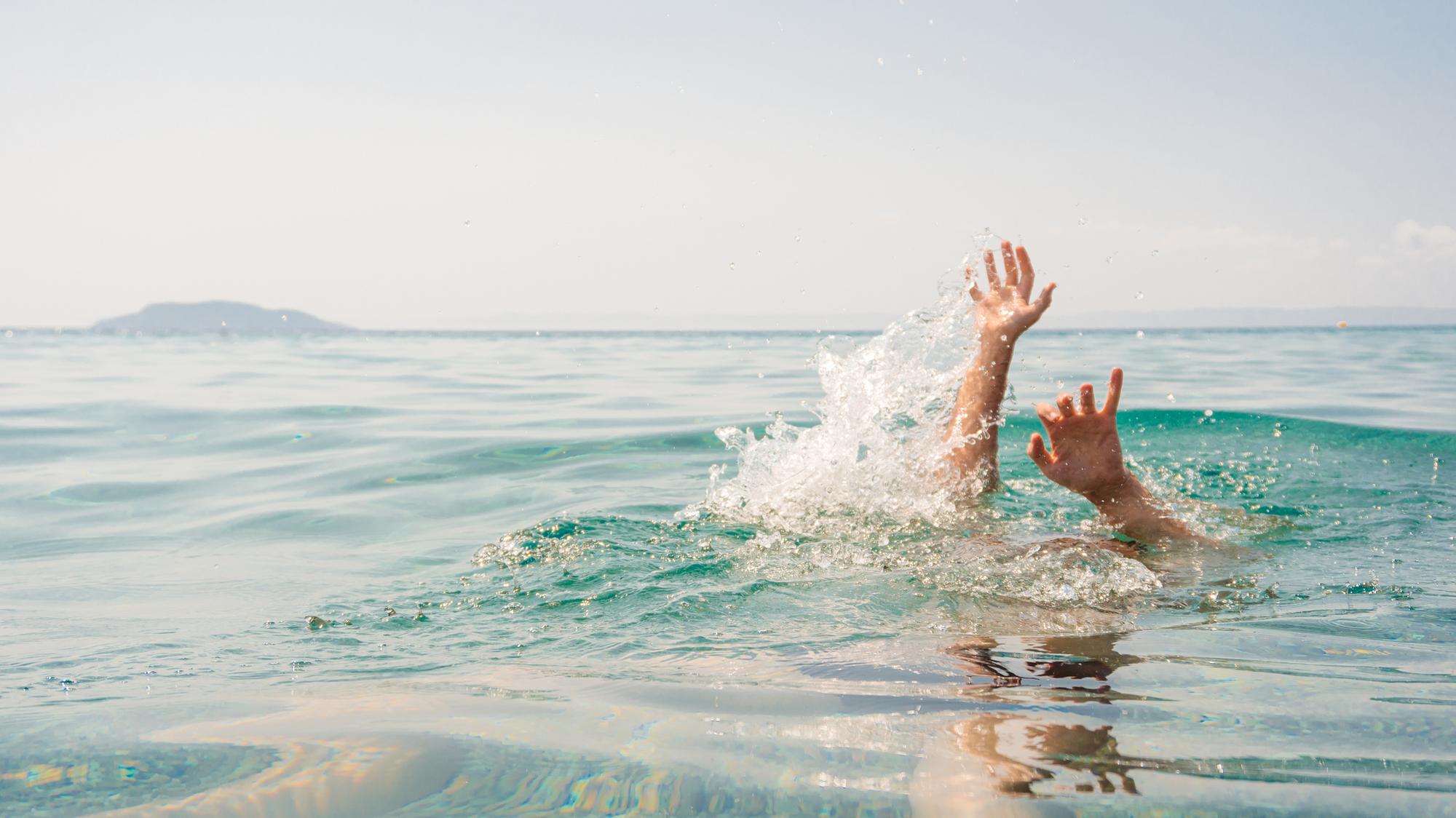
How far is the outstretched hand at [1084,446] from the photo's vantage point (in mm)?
4027

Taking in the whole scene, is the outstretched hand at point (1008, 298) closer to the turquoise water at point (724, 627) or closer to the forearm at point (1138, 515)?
the turquoise water at point (724, 627)

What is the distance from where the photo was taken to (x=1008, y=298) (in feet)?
17.5

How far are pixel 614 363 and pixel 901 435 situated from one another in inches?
502

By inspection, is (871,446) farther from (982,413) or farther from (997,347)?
(997,347)

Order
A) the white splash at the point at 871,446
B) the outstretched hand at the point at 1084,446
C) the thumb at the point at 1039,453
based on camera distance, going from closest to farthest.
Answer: the thumb at the point at 1039,453
the outstretched hand at the point at 1084,446
the white splash at the point at 871,446

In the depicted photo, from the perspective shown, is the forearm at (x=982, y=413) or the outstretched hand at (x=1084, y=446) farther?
the forearm at (x=982, y=413)

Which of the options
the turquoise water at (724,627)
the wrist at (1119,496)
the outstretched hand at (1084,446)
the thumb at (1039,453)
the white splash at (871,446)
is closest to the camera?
the turquoise water at (724,627)

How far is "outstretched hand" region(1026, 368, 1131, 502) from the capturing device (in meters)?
4.03

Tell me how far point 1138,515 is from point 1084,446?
17.9 inches

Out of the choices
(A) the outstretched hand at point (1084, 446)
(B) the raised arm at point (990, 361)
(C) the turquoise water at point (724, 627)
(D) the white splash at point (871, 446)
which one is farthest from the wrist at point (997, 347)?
(A) the outstretched hand at point (1084, 446)

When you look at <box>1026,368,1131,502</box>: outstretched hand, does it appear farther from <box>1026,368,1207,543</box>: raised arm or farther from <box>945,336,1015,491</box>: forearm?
<box>945,336,1015,491</box>: forearm

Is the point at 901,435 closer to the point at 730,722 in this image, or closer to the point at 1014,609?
the point at 1014,609

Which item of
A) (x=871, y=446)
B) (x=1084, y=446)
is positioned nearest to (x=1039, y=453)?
(x=1084, y=446)

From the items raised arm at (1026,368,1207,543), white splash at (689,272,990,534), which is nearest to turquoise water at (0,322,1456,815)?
white splash at (689,272,990,534)
